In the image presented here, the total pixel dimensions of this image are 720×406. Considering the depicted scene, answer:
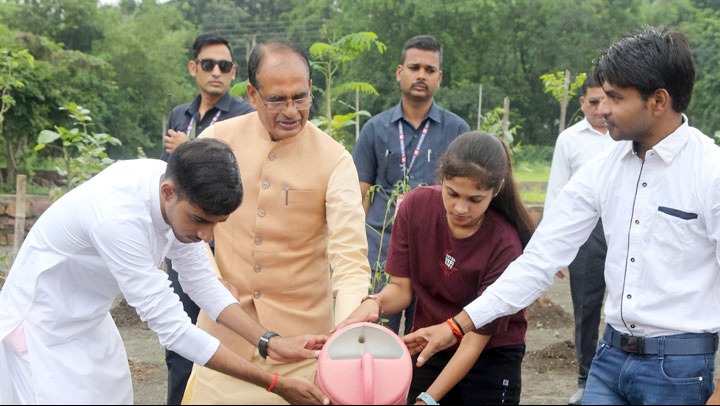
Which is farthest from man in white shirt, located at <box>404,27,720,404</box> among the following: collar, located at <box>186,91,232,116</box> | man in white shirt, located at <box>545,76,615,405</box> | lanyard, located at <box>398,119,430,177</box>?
collar, located at <box>186,91,232,116</box>

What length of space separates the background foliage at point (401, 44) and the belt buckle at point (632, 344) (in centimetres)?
2085

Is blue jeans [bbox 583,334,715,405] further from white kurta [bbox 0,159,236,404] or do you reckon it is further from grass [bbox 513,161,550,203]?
grass [bbox 513,161,550,203]

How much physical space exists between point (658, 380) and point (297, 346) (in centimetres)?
118

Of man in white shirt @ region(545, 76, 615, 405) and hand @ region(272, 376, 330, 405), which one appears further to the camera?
man in white shirt @ region(545, 76, 615, 405)

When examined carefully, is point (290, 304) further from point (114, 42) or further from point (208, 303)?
point (114, 42)

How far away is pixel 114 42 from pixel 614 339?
32.1 meters

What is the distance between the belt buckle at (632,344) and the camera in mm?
2795

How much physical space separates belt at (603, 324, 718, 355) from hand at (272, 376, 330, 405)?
980mm

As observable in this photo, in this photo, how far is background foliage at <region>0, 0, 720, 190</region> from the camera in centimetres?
2867

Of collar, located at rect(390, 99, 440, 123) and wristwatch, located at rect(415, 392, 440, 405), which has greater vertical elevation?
collar, located at rect(390, 99, 440, 123)

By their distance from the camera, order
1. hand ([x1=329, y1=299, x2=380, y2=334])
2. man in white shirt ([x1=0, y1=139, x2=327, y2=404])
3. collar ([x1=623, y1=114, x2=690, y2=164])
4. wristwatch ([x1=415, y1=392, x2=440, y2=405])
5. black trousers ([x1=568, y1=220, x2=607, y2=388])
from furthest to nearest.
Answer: black trousers ([x1=568, y1=220, x2=607, y2=388])
hand ([x1=329, y1=299, x2=380, y2=334])
wristwatch ([x1=415, y1=392, x2=440, y2=405])
collar ([x1=623, y1=114, x2=690, y2=164])
man in white shirt ([x1=0, y1=139, x2=327, y2=404])

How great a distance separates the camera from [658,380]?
108 inches

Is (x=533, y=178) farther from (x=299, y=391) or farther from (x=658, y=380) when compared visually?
(x=299, y=391)

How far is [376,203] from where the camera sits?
17.5 ft
